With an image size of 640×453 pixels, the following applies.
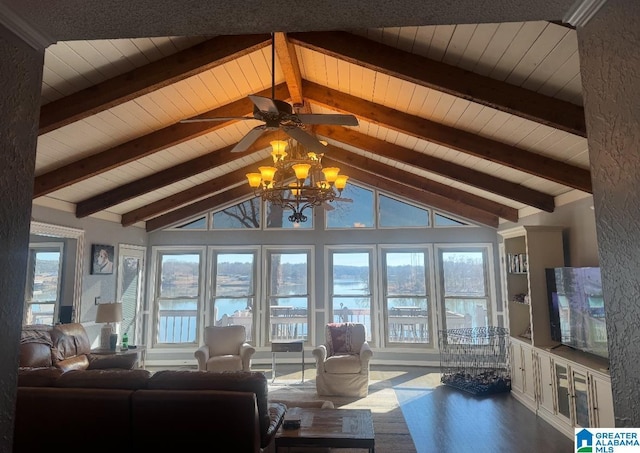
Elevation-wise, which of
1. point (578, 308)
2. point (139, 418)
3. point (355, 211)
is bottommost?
point (139, 418)

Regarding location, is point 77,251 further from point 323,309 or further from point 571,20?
point 571,20

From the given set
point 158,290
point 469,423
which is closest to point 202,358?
point 158,290

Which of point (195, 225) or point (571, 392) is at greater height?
point (195, 225)

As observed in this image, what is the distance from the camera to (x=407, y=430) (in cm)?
416

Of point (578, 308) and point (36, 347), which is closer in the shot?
point (578, 308)

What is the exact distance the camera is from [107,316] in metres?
5.61

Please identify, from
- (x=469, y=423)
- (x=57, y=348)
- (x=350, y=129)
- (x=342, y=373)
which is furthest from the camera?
(x=342, y=373)

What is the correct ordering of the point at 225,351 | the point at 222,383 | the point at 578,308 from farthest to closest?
the point at 225,351
the point at 578,308
the point at 222,383

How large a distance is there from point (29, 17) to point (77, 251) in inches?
221

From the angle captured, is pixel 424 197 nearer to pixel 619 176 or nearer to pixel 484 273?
pixel 484 273

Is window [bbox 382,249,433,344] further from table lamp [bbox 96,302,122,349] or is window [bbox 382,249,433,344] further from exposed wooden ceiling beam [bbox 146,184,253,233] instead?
table lamp [bbox 96,302,122,349]

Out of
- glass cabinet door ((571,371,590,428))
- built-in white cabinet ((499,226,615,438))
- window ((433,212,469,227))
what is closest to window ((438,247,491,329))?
window ((433,212,469,227))

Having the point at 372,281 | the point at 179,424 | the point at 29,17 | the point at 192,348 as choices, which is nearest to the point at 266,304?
the point at 192,348

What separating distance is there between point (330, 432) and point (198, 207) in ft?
18.2
